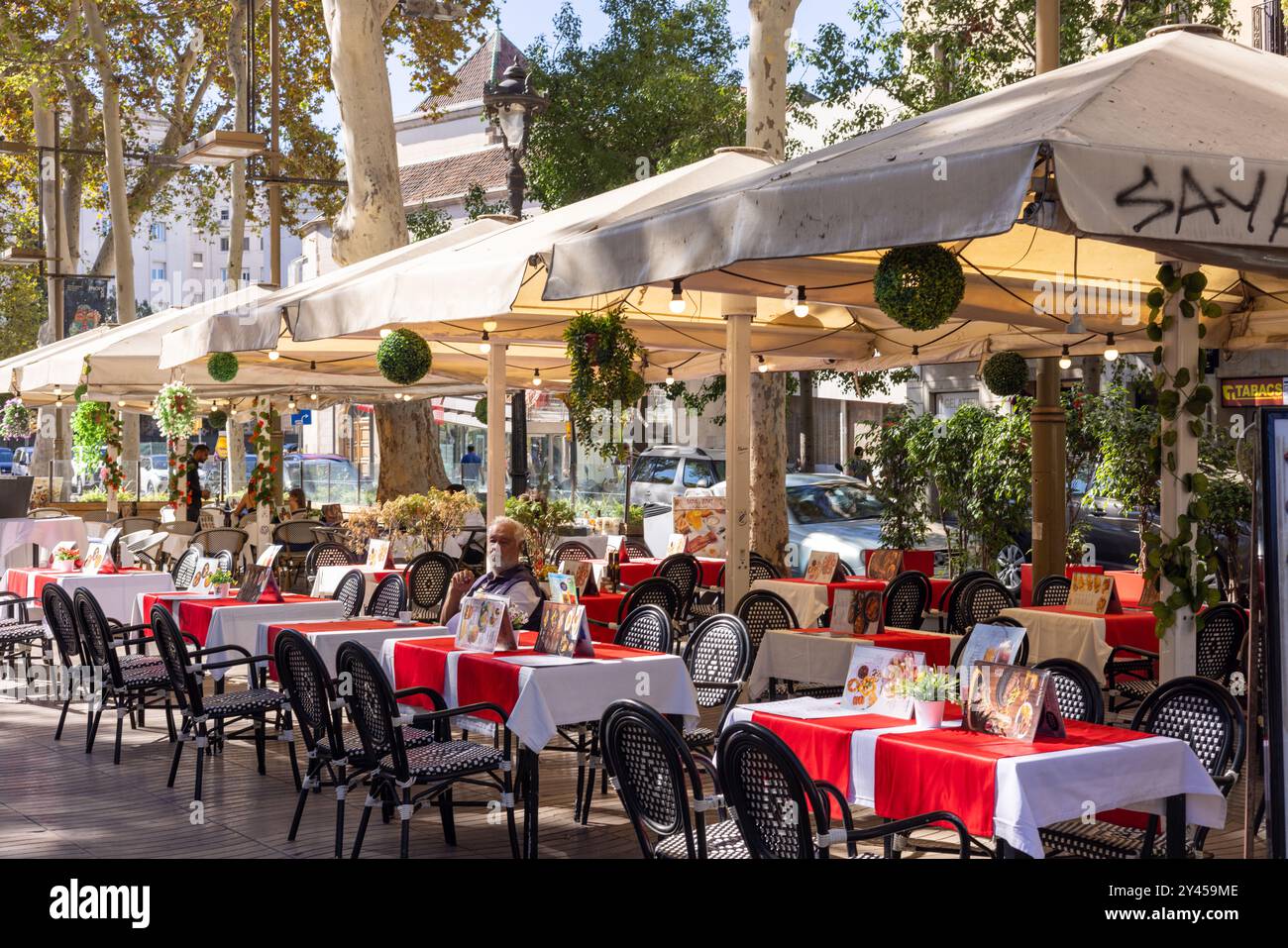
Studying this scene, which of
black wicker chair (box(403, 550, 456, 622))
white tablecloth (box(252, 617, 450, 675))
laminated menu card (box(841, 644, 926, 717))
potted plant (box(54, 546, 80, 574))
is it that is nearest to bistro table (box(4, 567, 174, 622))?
potted plant (box(54, 546, 80, 574))

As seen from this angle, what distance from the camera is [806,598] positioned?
37.1ft

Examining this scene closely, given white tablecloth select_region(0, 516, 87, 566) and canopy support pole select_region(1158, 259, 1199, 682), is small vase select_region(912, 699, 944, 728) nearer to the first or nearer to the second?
canopy support pole select_region(1158, 259, 1199, 682)

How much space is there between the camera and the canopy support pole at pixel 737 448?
31.2 ft

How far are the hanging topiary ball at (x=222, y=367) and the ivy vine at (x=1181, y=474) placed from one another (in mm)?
9848

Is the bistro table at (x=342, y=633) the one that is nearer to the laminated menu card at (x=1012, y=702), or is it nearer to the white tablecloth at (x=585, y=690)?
the white tablecloth at (x=585, y=690)

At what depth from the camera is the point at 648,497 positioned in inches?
882

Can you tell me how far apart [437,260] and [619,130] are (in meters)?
18.1

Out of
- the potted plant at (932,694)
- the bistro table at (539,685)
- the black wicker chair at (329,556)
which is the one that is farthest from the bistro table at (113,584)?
the potted plant at (932,694)

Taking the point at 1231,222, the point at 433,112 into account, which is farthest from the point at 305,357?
the point at 433,112

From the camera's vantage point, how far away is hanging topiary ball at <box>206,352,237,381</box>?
47.6 ft

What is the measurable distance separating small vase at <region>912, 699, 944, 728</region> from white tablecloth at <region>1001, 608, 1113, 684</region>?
11.8 ft
